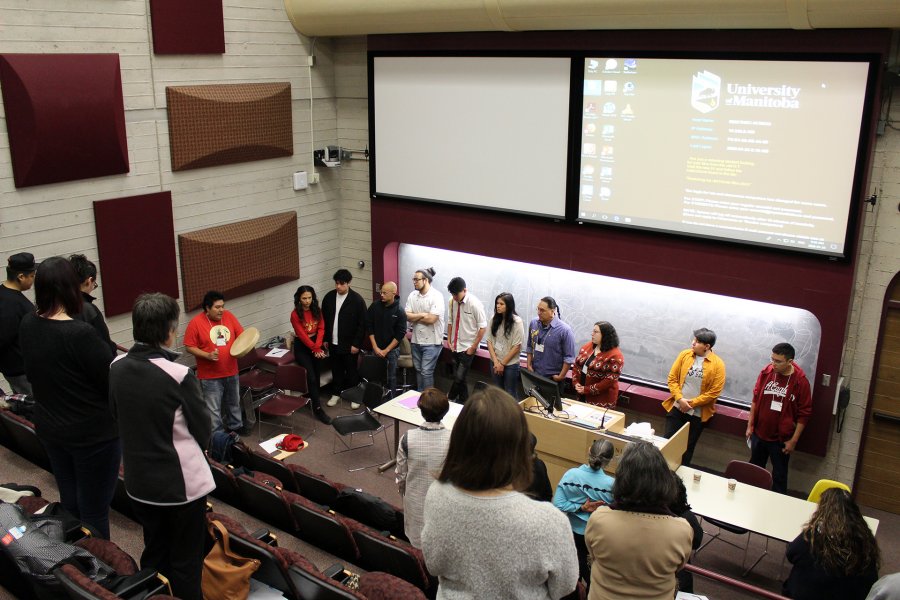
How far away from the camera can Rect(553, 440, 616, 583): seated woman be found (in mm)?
4496

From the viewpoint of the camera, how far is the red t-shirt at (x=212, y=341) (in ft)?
24.0

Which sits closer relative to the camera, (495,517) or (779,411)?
(495,517)

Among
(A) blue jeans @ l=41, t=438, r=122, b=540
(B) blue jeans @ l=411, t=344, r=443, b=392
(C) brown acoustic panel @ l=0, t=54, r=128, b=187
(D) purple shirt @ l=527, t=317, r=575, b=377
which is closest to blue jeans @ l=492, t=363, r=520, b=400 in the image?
(D) purple shirt @ l=527, t=317, r=575, b=377

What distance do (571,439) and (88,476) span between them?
3.65 meters

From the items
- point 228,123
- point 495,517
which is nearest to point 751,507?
point 495,517

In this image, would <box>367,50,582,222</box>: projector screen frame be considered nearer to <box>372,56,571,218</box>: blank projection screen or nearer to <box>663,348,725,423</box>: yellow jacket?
<box>372,56,571,218</box>: blank projection screen

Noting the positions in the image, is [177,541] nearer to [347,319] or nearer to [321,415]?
[321,415]

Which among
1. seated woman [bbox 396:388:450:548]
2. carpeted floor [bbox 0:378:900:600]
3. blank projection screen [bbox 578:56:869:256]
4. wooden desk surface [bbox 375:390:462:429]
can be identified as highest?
blank projection screen [bbox 578:56:869:256]

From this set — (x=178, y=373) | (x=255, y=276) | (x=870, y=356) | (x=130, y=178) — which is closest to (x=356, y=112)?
(x=255, y=276)

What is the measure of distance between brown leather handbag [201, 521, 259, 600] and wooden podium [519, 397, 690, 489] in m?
2.83

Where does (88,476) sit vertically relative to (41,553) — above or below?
above

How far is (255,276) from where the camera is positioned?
854 cm

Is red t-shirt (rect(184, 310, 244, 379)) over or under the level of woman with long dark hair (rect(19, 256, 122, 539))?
under

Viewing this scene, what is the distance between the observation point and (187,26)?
24.3 ft
